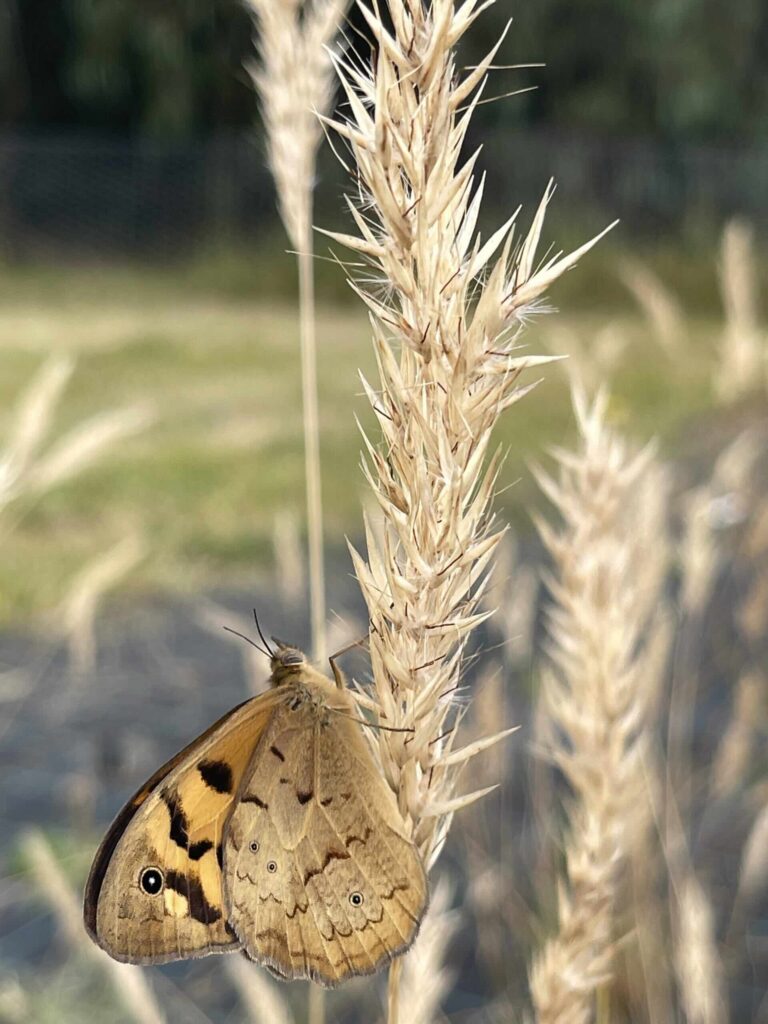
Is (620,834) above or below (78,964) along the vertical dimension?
above

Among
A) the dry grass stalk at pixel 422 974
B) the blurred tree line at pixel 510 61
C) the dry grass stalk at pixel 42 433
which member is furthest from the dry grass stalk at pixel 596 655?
the blurred tree line at pixel 510 61

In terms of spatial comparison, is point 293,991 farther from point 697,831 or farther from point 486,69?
point 486,69

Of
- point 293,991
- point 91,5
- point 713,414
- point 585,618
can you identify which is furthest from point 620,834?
point 91,5

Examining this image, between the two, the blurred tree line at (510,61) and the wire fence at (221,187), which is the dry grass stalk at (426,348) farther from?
the wire fence at (221,187)

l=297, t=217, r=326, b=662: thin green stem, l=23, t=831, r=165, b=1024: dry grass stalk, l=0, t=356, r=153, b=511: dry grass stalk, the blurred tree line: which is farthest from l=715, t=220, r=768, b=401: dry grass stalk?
the blurred tree line

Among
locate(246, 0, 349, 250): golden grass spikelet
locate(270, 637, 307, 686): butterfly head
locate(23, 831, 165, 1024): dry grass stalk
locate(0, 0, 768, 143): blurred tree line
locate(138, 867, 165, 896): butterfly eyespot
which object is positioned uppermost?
locate(0, 0, 768, 143): blurred tree line

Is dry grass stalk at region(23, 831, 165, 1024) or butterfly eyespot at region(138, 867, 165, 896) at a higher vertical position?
butterfly eyespot at region(138, 867, 165, 896)

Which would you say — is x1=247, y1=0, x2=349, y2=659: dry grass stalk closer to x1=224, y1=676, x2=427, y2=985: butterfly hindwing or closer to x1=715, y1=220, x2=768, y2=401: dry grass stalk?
x1=224, y1=676, x2=427, y2=985: butterfly hindwing
